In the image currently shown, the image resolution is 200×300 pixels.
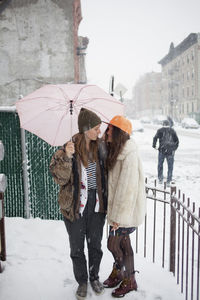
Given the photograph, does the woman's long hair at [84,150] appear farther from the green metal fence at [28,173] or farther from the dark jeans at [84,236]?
A: the green metal fence at [28,173]

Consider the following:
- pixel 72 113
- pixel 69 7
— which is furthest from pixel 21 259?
pixel 69 7

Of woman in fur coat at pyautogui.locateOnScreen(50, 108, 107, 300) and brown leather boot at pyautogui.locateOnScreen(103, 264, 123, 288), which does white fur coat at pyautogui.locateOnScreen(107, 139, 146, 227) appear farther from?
brown leather boot at pyautogui.locateOnScreen(103, 264, 123, 288)

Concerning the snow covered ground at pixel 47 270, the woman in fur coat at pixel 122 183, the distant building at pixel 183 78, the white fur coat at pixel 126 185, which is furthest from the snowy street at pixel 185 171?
the distant building at pixel 183 78

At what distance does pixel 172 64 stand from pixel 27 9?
193 ft

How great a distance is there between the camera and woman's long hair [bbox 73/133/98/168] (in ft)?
8.27

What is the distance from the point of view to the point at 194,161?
12.0 meters

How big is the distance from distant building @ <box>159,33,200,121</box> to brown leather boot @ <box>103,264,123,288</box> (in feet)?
151

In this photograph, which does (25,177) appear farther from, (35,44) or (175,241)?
(35,44)

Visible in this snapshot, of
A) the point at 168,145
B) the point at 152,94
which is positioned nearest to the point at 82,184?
the point at 168,145

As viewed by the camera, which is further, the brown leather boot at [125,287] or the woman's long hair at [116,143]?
the brown leather boot at [125,287]

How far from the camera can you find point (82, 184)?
2.58 meters

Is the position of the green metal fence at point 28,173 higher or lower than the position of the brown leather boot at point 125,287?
higher

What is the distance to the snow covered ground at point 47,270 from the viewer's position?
2.90 m

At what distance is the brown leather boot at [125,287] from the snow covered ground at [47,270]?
0.23ft
